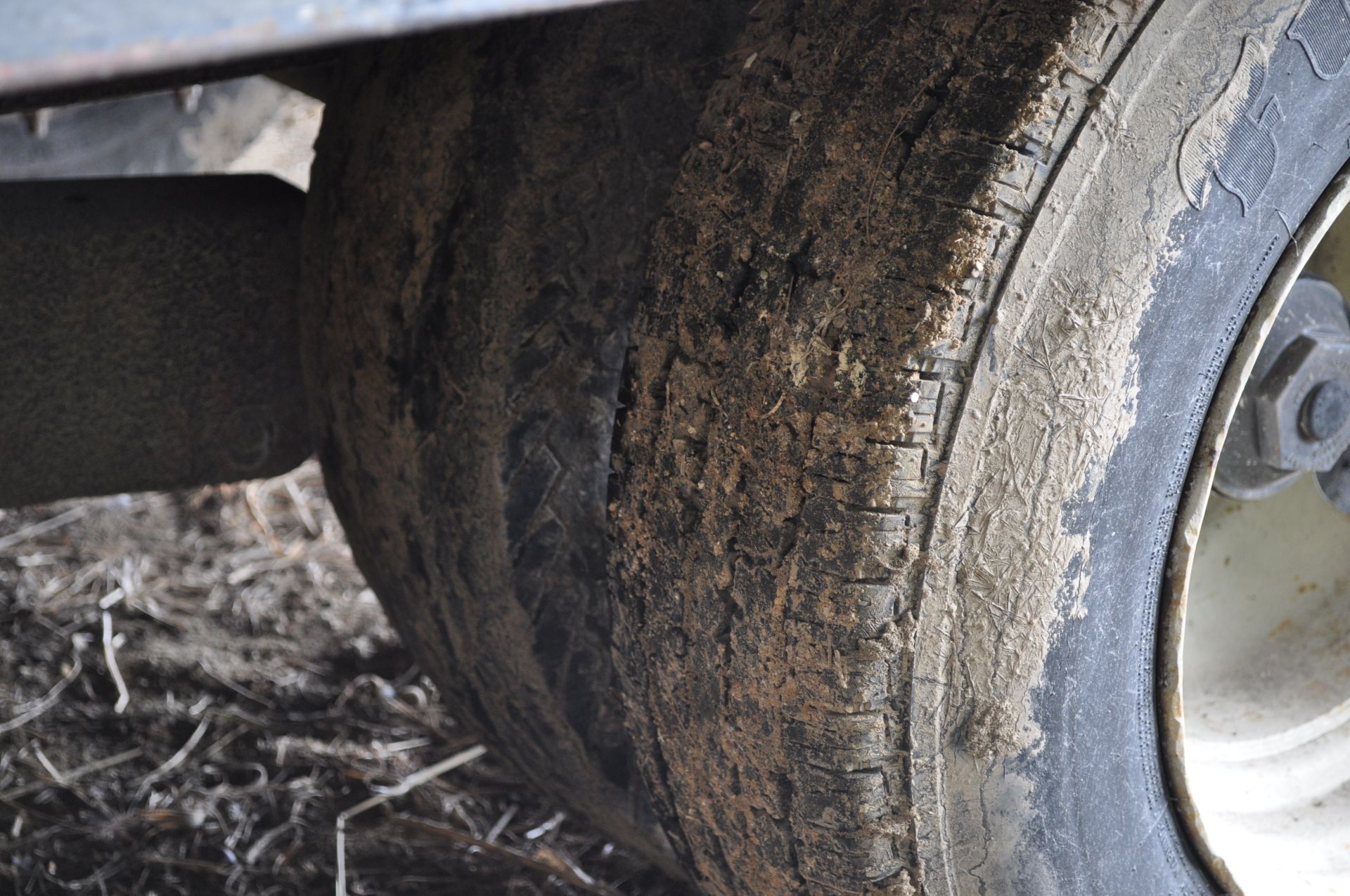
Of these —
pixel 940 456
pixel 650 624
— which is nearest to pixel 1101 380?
pixel 940 456

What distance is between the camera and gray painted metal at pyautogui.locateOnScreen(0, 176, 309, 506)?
3.97 ft

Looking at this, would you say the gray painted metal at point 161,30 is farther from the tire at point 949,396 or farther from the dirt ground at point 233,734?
the dirt ground at point 233,734

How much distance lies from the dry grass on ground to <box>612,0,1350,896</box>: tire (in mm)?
738

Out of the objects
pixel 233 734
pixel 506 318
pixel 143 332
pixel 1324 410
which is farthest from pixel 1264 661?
pixel 233 734

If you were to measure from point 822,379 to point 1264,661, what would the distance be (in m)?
0.76

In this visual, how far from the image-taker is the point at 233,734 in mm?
1849

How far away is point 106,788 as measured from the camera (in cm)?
170

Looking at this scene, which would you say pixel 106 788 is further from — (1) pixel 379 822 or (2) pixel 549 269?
(2) pixel 549 269

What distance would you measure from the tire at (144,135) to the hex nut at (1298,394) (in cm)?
151

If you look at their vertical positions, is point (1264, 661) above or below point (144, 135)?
below

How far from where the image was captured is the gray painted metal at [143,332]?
121 cm

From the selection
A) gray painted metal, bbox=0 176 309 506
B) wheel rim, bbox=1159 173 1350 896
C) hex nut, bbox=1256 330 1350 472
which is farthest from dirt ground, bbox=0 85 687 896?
hex nut, bbox=1256 330 1350 472

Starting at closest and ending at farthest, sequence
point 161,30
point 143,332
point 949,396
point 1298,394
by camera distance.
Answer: point 161,30 < point 949,396 < point 1298,394 < point 143,332

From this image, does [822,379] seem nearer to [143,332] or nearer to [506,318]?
[506,318]
